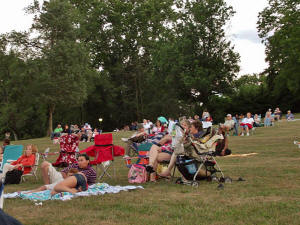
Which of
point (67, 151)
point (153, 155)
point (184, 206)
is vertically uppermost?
point (67, 151)

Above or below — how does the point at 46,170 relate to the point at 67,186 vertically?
above

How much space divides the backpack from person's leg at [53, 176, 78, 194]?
5.74 ft

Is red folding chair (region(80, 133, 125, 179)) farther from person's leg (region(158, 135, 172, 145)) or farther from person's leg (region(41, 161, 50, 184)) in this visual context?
person's leg (region(41, 161, 50, 184))

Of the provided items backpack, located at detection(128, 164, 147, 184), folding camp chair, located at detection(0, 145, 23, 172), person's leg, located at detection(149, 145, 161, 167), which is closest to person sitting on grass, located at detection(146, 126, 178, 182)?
person's leg, located at detection(149, 145, 161, 167)

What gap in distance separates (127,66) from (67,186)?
4126 centimetres

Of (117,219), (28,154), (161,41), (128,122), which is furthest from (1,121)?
(117,219)

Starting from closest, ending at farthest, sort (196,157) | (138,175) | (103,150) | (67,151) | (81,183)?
(81,183), (196,157), (138,175), (103,150), (67,151)

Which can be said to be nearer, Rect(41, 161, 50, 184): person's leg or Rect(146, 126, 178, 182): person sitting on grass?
Rect(41, 161, 50, 184): person's leg

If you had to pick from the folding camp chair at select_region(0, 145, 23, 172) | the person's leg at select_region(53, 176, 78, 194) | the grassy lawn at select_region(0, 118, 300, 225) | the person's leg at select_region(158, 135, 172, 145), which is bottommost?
the grassy lawn at select_region(0, 118, 300, 225)

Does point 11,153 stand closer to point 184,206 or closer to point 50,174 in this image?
point 50,174

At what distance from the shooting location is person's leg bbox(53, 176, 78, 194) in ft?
20.4

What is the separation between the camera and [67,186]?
20.7 feet

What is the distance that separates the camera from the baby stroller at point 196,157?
7.41 m

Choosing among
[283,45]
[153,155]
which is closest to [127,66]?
[283,45]
